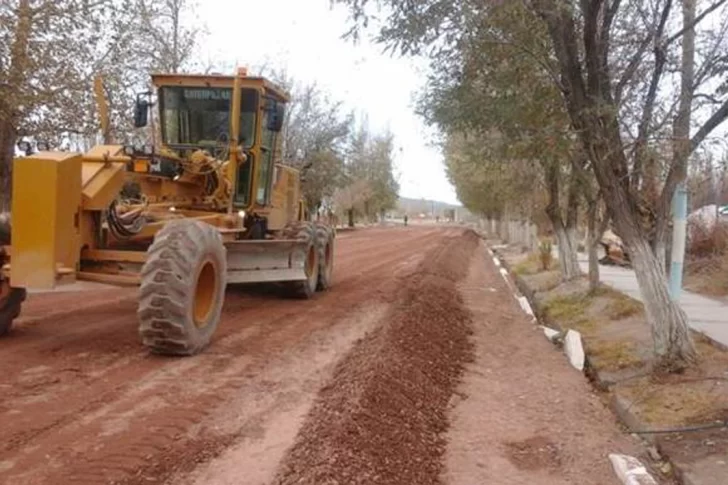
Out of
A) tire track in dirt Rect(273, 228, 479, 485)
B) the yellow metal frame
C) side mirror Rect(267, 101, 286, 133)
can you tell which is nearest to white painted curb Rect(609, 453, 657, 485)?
tire track in dirt Rect(273, 228, 479, 485)

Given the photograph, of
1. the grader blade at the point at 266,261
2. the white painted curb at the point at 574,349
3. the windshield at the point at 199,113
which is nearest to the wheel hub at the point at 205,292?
the grader blade at the point at 266,261

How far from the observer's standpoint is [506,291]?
19609mm

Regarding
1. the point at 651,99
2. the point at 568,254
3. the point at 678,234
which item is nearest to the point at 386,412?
the point at 651,99

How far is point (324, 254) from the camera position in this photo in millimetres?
14594

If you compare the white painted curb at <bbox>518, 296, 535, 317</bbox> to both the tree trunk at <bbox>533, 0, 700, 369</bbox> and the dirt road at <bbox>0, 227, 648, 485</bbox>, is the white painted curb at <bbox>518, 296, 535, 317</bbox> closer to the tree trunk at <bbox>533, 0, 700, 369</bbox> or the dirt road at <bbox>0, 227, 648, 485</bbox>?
the dirt road at <bbox>0, 227, 648, 485</bbox>

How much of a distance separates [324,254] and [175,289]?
6.79 metres

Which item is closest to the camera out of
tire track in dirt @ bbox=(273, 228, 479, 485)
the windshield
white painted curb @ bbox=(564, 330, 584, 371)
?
tire track in dirt @ bbox=(273, 228, 479, 485)

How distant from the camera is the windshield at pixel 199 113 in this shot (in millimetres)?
11477

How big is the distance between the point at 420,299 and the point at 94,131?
7458mm

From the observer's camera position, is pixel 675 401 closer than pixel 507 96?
Yes

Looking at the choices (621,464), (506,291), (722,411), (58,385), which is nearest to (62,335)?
(58,385)

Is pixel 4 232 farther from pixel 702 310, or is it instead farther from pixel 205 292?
pixel 702 310

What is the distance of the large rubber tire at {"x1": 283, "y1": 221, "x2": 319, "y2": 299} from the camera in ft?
43.4

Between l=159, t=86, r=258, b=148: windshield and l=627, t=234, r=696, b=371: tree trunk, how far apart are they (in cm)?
569
